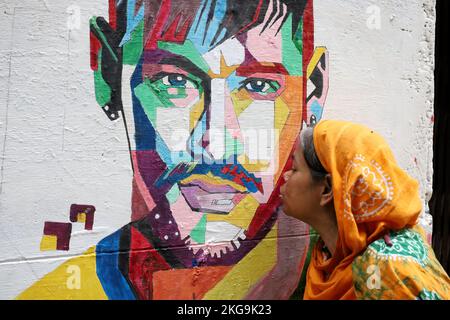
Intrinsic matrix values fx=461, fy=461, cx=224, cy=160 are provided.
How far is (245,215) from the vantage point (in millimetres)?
2127

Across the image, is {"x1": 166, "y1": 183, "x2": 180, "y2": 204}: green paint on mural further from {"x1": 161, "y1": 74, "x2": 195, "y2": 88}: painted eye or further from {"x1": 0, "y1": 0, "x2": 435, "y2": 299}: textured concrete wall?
{"x1": 161, "y1": 74, "x2": 195, "y2": 88}: painted eye

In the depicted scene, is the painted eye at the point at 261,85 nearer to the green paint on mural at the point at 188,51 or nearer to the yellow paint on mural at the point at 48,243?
the green paint on mural at the point at 188,51

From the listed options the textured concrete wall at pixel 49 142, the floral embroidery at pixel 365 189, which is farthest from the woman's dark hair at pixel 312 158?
the textured concrete wall at pixel 49 142

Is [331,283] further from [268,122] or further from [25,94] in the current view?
[25,94]

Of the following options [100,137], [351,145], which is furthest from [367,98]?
[100,137]

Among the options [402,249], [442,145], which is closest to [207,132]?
[402,249]

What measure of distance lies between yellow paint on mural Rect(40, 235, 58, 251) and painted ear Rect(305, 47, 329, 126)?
4.09ft

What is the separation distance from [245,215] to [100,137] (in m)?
0.74

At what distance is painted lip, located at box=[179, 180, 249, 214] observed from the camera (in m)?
2.03

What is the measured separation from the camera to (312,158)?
1.82 metres

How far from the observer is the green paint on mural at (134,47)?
1.92 m

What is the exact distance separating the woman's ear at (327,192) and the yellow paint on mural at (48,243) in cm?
107

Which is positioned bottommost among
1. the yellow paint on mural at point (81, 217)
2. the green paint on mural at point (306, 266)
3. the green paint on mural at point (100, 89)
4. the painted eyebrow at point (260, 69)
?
the green paint on mural at point (306, 266)

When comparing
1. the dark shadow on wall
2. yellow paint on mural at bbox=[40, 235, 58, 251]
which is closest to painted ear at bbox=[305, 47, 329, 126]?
yellow paint on mural at bbox=[40, 235, 58, 251]
